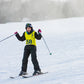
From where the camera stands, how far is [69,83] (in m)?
5.16

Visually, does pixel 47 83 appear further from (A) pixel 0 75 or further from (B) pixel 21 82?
(A) pixel 0 75

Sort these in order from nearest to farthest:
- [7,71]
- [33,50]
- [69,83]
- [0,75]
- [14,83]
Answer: [69,83] < [14,83] < [33,50] < [0,75] < [7,71]

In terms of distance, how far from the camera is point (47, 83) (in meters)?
5.47

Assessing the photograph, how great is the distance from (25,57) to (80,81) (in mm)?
2386

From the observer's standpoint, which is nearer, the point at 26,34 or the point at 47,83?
the point at 47,83

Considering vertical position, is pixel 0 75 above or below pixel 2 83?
above

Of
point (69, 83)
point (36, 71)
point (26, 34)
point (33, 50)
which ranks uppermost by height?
point (26, 34)

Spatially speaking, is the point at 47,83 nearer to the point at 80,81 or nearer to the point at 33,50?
the point at 80,81

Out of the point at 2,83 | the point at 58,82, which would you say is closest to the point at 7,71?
the point at 2,83

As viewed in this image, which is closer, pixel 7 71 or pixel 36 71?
pixel 36 71

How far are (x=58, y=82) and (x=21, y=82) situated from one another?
1.15m

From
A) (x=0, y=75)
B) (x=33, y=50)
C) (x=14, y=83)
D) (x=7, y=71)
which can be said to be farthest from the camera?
(x=7, y=71)

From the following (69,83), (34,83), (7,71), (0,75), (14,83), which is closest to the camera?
(69,83)

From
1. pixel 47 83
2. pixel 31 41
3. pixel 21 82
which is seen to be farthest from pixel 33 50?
pixel 47 83
